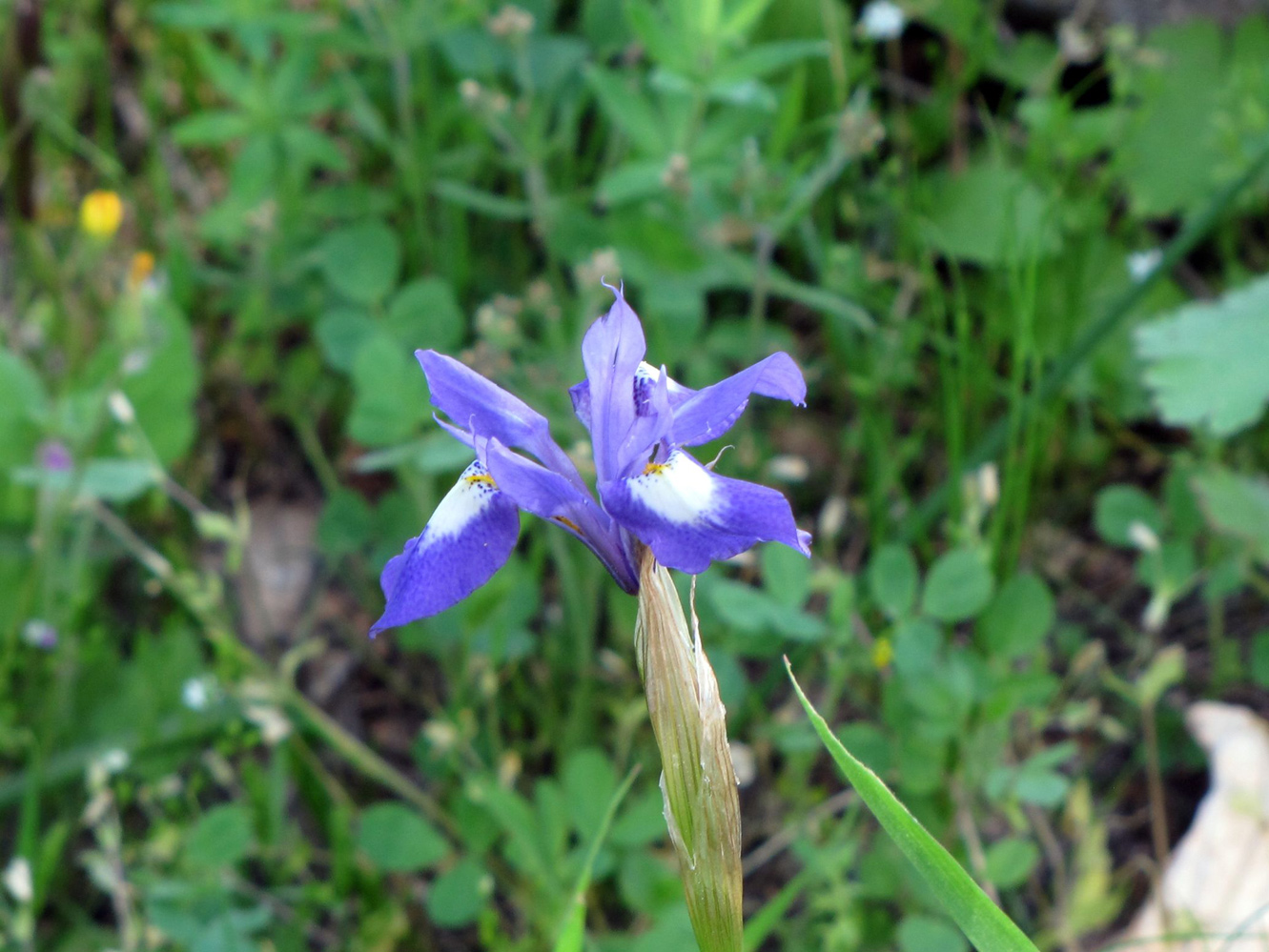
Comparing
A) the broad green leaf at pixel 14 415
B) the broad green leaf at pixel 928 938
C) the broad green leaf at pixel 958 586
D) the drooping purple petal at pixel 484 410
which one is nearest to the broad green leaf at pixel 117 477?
the broad green leaf at pixel 14 415

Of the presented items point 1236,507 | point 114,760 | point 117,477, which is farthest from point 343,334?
point 1236,507

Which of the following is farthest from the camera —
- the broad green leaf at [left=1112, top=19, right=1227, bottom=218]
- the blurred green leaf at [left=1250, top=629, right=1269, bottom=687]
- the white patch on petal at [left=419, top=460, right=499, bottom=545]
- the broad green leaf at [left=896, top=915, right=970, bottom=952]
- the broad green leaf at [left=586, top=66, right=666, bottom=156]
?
the broad green leaf at [left=1112, top=19, right=1227, bottom=218]

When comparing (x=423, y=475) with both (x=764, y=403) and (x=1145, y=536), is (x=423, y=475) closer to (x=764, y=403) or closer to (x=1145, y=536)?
(x=764, y=403)

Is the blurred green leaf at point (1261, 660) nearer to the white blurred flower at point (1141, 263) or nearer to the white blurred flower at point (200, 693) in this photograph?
the white blurred flower at point (1141, 263)

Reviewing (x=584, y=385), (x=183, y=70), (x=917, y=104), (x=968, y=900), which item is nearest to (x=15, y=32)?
(x=183, y=70)

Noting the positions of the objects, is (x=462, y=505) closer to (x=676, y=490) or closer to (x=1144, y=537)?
(x=676, y=490)

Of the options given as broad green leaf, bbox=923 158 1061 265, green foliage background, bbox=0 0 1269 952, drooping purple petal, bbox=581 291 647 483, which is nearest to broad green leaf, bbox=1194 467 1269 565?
green foliage background, bbox=0 0 1269 952

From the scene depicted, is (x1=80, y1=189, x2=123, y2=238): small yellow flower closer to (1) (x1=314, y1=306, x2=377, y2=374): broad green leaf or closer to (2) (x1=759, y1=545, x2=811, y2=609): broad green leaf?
(1) (x1=314, y1=306, x2=377, y2=374): broad green leaf
